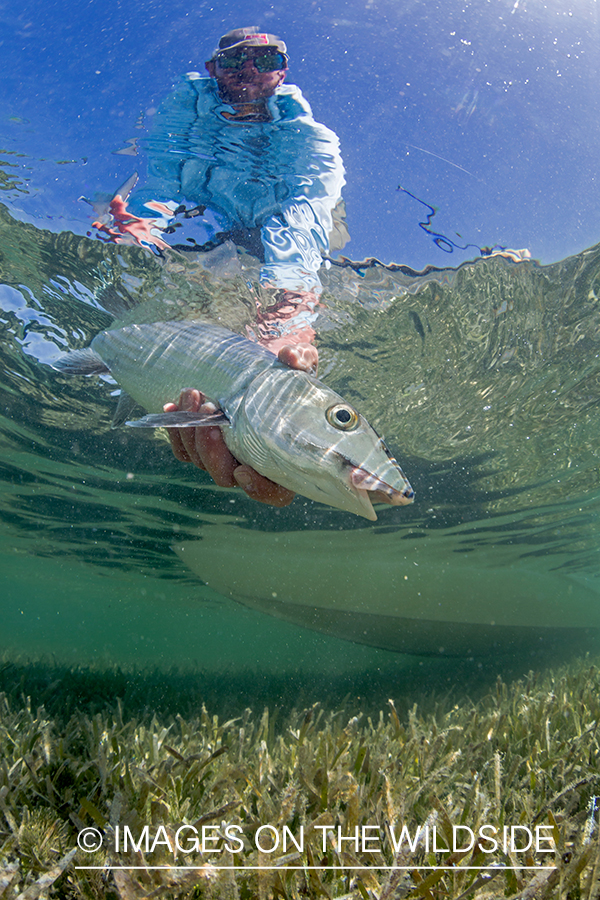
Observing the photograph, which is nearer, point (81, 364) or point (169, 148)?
point (81, 364)

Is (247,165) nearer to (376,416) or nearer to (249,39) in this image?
(249,39)

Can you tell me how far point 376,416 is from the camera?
11078 millimetres

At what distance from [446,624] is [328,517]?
816 cm

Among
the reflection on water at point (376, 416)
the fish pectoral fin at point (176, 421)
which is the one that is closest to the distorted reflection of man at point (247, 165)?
the reflection on water at point (376, 416)

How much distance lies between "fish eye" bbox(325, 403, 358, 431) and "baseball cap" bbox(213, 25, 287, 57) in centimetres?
385

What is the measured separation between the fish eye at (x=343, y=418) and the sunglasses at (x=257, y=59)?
3.83 m

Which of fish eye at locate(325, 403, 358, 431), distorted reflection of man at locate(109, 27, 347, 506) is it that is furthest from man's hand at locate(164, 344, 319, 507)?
fish eye at locate(325, 403, 358, 431)

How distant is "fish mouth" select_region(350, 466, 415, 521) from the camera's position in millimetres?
2225

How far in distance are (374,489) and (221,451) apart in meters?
2.01

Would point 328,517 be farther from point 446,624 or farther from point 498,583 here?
point 498,583

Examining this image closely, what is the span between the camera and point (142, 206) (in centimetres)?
565

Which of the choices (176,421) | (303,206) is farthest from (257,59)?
(176,421)

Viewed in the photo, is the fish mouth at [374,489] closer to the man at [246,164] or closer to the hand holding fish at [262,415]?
the hand holding fish at [262,415]

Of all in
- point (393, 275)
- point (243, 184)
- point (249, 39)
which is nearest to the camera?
point (249, 39)
